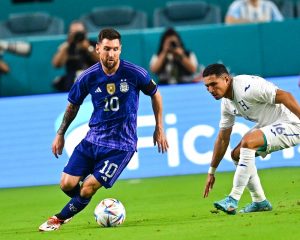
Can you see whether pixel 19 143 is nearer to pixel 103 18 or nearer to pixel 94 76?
pixel 103 18

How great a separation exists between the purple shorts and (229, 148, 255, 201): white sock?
1.13 metres

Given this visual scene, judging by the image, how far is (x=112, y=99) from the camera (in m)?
10.2

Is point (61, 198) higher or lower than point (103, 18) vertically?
lower

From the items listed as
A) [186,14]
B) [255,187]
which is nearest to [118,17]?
[186,14]

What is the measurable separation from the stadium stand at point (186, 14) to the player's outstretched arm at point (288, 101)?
8213mm

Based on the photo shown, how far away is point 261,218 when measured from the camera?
965cm

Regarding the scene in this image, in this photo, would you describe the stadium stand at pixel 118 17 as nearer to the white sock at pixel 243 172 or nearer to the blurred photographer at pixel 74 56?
the blurred photographer at pixel 74 56

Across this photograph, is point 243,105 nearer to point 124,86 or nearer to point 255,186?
point 255,186

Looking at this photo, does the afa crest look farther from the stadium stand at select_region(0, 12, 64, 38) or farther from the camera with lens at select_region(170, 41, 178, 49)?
the stadium stand at select_region(0, 12, 64, 38)

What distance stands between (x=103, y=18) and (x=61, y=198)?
5403mm

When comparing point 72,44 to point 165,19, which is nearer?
point 72,44

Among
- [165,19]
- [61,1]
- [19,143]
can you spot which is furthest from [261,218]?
[61,1]

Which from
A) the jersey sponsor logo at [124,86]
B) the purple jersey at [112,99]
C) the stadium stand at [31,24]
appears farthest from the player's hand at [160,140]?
the stadium stand at [31,24]

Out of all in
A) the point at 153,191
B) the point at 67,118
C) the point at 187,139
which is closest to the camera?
the point at 67,118
